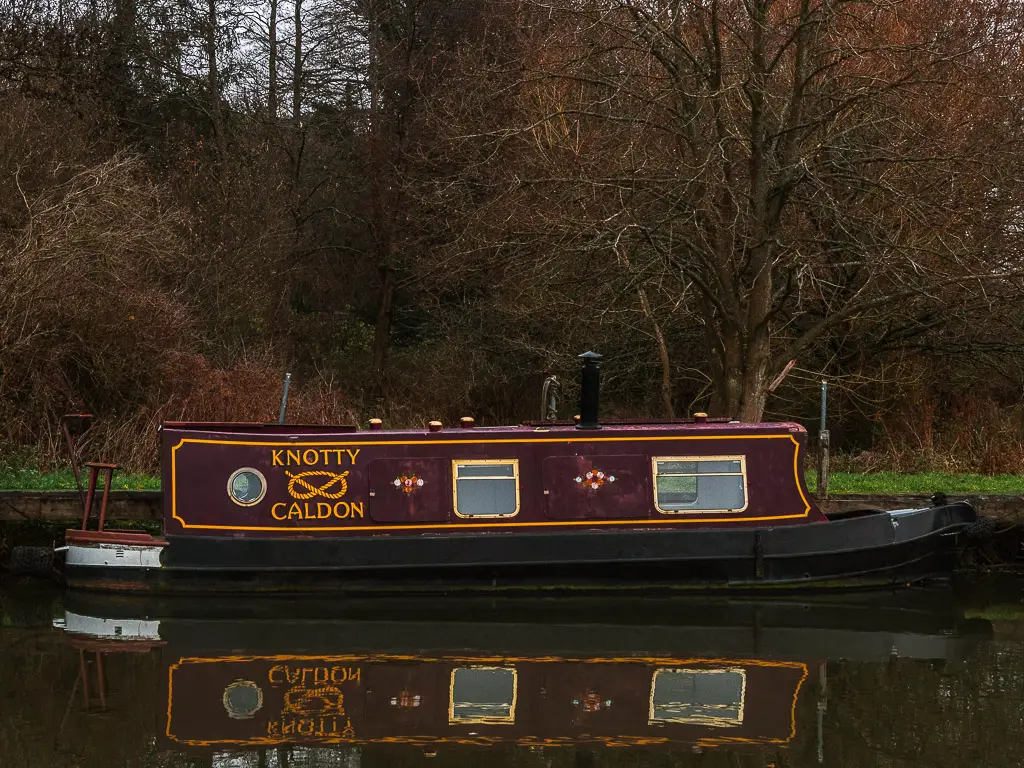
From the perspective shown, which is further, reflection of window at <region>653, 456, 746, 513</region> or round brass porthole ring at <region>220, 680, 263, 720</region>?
reflection of window at <region>653, 456, 746, 513</region>

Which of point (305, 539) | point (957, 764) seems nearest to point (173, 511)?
point (305, 539)

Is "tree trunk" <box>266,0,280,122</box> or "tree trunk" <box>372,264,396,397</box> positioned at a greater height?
"tree trunk" <box>266,0,280,122</box>

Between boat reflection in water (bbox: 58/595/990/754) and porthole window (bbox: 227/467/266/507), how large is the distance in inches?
39.0

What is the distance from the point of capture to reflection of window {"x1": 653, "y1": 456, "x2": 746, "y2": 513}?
1259cm

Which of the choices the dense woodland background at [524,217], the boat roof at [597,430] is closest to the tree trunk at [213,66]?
the dense woodland background at [524,217]

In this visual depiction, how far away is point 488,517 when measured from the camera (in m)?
12.6

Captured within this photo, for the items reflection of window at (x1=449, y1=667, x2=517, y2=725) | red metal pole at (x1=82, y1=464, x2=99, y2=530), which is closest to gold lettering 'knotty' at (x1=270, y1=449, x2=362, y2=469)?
red metal pole at (x1=82, y1=464, x2=99, y2=530)

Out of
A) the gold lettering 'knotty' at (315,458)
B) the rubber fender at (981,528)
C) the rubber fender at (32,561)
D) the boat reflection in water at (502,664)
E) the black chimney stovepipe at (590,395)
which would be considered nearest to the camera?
the boat reflection in water at (502,664)

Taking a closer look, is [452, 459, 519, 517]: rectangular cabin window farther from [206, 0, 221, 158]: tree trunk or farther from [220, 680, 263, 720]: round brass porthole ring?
[206, 0, 221, 158]: tree trunk

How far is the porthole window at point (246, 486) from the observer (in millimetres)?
12477

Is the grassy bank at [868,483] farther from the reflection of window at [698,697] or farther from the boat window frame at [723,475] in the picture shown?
the reflection of window at [698,697]

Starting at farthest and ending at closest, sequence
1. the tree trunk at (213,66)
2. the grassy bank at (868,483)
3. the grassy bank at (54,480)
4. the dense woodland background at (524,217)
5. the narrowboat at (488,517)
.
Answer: the tree trunk at (213,66), the dense woodland background at (524,217), the grassy bank at (868,483), the grassy bank at (54,480), the narrowboat at (488,517)

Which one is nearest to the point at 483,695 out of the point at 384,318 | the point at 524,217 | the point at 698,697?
the point at 698,697

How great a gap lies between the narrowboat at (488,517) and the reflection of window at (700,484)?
0.01 meters
